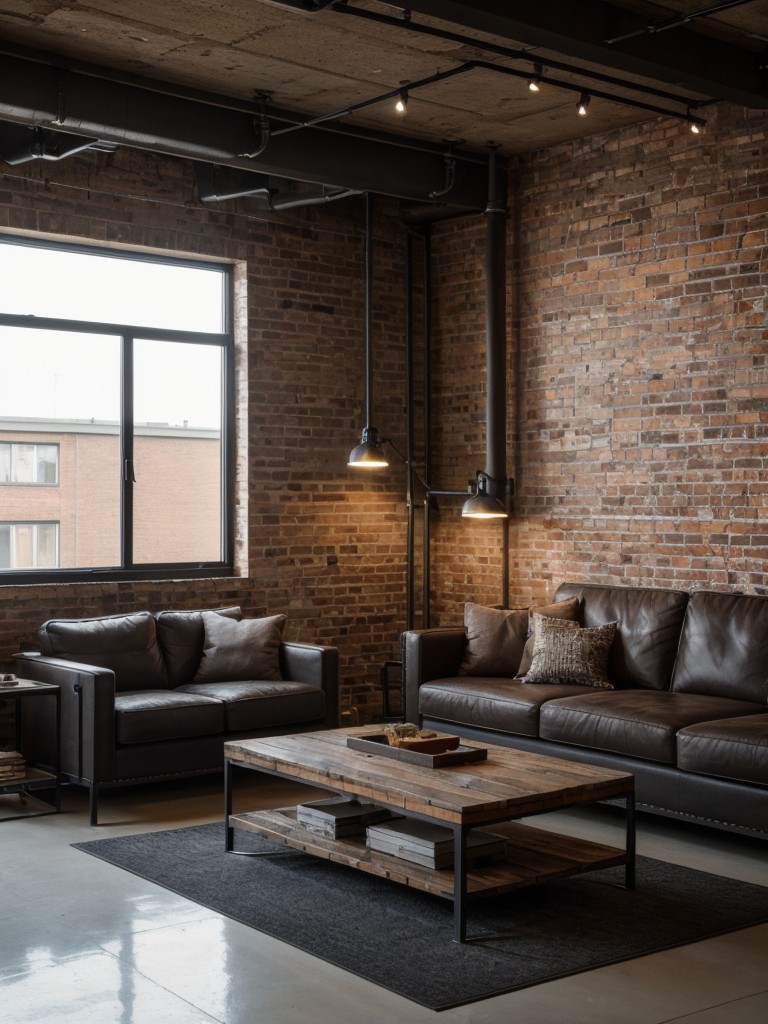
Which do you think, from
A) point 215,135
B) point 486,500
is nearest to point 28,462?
point 215,135

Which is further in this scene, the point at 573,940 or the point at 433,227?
the point at 433,227

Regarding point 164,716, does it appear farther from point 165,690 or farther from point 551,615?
point 551,615

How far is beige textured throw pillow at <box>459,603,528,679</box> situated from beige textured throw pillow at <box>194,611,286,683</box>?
43.0 inches

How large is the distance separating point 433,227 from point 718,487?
3.01m

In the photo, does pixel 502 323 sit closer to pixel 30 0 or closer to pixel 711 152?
pixel 711 152

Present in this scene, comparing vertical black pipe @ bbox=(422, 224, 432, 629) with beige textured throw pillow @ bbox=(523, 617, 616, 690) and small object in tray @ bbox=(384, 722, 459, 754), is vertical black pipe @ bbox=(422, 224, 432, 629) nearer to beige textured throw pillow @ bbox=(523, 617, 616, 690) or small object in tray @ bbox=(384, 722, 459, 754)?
beige textured throw pillow @ bbox=(523, 617, 616, 690)

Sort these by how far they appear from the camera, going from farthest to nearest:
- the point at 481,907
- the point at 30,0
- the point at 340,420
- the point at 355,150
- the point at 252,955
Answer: the point at 340,420, the point at 355,150, the point at 30,0, the point at 481,907, the point at 252,955

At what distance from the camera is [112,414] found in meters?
7.49

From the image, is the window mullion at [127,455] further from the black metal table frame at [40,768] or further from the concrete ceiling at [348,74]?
the black metal table frame at [40,768]

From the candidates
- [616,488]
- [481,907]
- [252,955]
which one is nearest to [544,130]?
[616,488]

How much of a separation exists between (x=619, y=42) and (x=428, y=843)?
138 inches

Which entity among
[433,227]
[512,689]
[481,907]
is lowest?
[481,907]

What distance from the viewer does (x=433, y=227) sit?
8.56 metres

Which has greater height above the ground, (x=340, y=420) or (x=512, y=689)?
(x=340, y=420)
